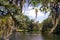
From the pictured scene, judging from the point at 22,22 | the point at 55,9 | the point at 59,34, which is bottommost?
the point at 59,34

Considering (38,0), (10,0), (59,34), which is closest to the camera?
(38,0)

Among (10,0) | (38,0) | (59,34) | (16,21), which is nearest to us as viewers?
(38,0)

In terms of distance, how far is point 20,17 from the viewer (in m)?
3.91

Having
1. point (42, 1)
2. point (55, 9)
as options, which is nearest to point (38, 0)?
point (42, 1)

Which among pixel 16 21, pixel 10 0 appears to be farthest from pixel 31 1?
pixel 16 21

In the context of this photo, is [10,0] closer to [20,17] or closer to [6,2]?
[6,2]

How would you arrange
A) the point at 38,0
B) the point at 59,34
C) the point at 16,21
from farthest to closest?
the point at 59,34 → the point at 16,21 → the point at 38,0

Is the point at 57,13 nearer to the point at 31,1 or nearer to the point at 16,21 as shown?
the point at 31,1

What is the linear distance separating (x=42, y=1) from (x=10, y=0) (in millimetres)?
629

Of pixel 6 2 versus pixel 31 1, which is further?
pixel 6 2

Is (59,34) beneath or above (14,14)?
beneath

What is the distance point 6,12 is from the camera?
12.7 feet

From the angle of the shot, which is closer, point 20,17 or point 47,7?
point 47,7

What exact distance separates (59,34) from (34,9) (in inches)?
A: 748
